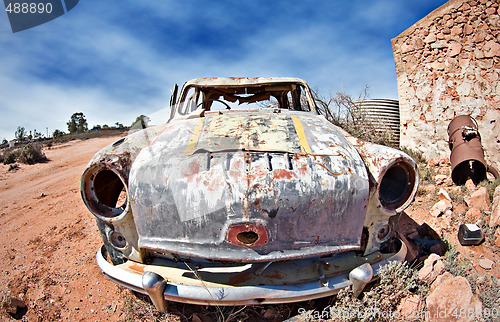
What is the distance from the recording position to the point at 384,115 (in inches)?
276

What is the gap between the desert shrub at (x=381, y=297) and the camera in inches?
63.4

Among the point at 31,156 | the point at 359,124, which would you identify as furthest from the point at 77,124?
the point at 359,124

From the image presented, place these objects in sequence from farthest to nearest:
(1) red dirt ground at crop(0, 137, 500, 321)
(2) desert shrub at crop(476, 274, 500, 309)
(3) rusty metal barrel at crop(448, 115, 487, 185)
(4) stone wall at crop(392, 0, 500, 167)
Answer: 1. (4) stone wall at crop(392, 0, 500, 167)
2. (3) rusty metal barrel at crop(448, 115, 487, 185)
3. (1) red dirt ground at crop(0, 137, 500, 321)
4. (2) desert shrub at crop(476, 274, 500, 309)

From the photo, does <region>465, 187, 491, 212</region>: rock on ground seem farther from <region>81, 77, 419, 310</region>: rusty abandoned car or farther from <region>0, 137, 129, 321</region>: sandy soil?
<region>0, 137, 129, 321</region>: sandy soil

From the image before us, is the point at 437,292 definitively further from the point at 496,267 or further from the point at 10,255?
the point at 10,255

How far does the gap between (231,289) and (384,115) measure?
6.87m

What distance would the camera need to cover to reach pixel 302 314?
161 centimetres

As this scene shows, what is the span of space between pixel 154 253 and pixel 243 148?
2.99 ft

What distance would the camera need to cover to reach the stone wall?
4.51m

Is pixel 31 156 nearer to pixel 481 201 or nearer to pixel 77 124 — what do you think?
pixel 481 201

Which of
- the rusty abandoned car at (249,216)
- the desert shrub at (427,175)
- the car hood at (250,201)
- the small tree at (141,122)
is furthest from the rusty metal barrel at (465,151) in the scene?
the small tree at (141,122)

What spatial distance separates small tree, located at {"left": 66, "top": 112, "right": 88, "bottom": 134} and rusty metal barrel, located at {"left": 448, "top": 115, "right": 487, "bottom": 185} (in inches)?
1360

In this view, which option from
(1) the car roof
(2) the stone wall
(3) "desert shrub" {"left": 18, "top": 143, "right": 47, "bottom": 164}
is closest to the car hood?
(1) the car roof

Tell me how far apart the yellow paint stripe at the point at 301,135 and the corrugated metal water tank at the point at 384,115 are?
5.39 metres
